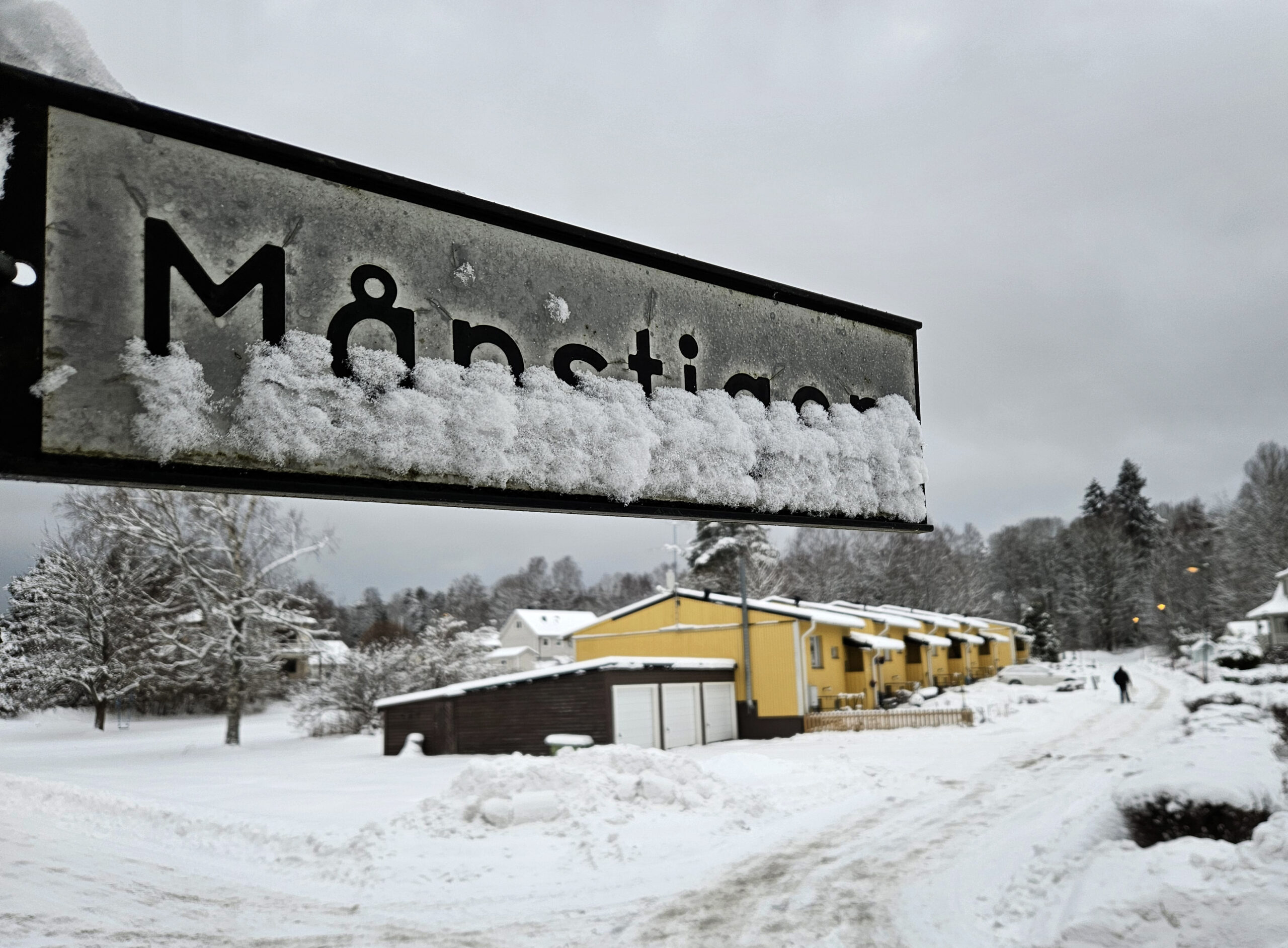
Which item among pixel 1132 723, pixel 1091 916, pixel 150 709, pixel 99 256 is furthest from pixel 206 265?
pixel 1132 723

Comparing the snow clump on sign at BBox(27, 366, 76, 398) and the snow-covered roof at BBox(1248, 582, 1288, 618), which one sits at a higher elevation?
the snow clump on sign at BBox(27, 366, 76, 398)

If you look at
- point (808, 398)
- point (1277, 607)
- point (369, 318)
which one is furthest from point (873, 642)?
point (1277, 607)

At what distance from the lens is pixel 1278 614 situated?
187 ft

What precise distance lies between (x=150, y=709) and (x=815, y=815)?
20.8 meters

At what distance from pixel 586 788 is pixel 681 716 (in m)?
13.6

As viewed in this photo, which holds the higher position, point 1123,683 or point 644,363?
point 644,363

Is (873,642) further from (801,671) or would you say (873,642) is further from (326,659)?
(326,659)

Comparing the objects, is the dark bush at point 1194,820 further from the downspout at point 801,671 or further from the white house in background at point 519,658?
the white house in background at point 519,658

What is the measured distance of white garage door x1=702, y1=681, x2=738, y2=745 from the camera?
30219 mm

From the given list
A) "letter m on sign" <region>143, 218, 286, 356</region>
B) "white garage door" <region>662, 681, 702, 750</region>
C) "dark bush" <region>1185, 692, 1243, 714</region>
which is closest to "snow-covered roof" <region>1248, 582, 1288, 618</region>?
"dark bush" <region>1185, 692, 1243, 714</region>

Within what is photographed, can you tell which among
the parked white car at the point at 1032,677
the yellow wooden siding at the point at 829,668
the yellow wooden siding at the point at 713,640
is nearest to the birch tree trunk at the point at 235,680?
the yellow wooden siding at the point at 713,640

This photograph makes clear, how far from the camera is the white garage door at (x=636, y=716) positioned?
86.0 feet

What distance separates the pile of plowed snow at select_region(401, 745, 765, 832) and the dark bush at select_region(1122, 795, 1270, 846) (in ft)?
23.9

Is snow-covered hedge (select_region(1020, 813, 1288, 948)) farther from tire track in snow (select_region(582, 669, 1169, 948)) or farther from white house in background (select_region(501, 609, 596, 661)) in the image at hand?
white house in background (select_region(501, 609, 596, 661))
